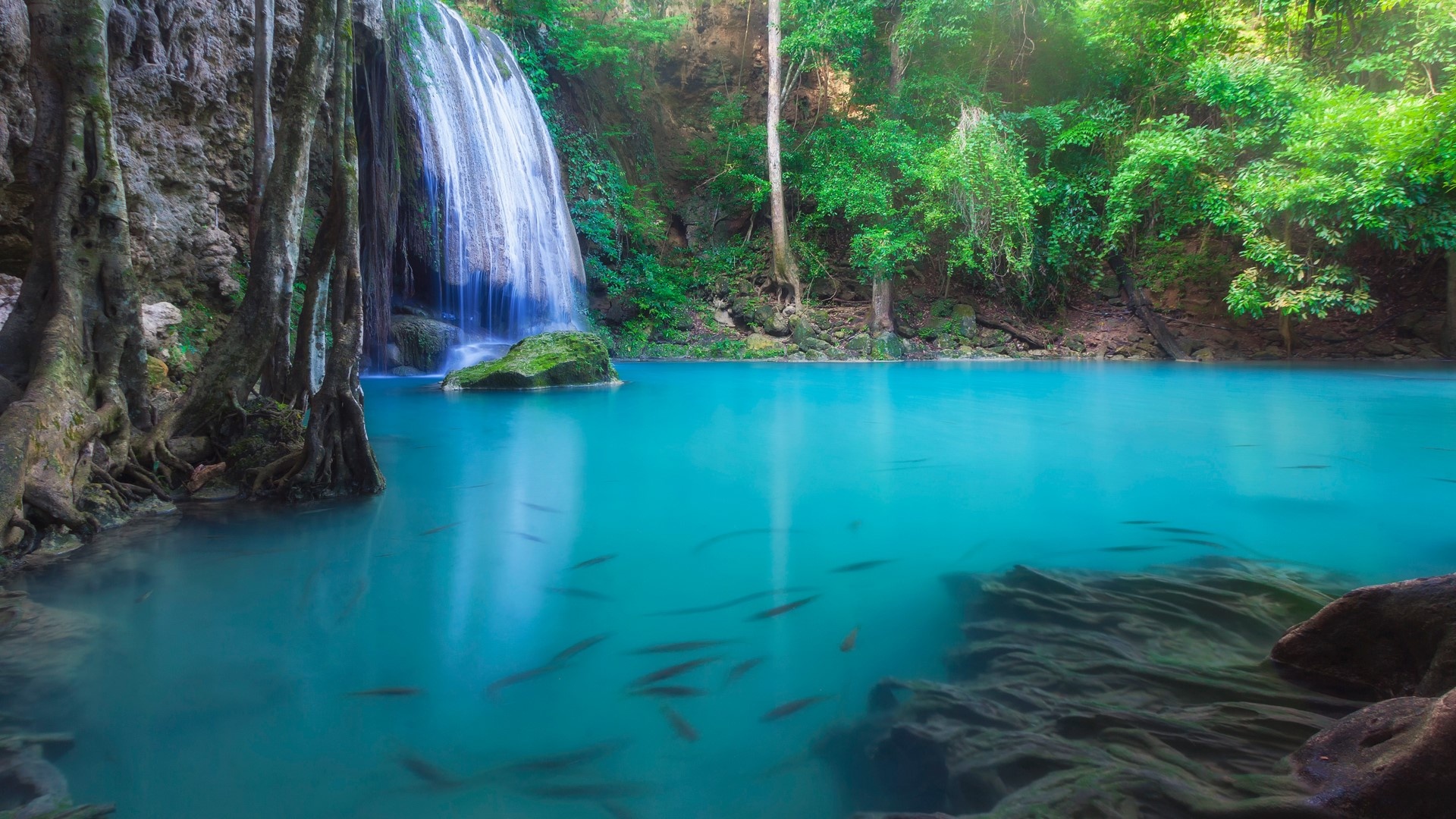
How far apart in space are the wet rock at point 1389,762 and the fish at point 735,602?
1419mm

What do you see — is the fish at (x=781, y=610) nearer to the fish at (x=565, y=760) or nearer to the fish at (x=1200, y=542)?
the fish at (x=565, y=760)

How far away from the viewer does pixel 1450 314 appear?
551 inches

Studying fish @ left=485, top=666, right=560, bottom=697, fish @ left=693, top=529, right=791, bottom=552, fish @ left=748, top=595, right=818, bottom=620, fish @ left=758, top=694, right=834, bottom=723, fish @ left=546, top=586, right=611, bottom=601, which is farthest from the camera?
fish @ left=693, top=529, right=791, bottom=552

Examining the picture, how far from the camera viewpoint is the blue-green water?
1.48 m

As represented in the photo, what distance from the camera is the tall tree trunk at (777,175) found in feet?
57.0

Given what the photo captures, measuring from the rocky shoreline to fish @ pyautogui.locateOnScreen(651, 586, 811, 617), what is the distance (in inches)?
24.2

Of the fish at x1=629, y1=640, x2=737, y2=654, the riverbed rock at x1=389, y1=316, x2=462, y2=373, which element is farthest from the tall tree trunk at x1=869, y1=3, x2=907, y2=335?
the fish at x1=629, y1=640, x2=737, y2=654

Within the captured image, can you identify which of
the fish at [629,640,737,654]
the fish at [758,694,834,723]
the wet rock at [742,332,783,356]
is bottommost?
the fish at [758,694,834,723]

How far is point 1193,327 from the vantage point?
1669 cm

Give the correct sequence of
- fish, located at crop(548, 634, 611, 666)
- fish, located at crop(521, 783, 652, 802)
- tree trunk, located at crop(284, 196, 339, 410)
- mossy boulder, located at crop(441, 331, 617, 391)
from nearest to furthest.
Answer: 1. fish, located at crop(521, 783, 652, 802)
2. fish, located at crop(548, 634, 611, 666)
3. tree trunk, located at crop(284, 196, 339, 410)
4. mossy boulder, located at crop(441, 331, 617, 391)

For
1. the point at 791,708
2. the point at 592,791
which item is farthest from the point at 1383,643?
the point at 592,791

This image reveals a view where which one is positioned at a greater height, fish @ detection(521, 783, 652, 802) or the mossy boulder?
the mossy boulder

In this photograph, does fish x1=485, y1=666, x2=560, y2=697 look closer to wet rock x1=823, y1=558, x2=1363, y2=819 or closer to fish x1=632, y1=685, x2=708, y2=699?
fish x1=632, y1=685, x2=708, y2=699

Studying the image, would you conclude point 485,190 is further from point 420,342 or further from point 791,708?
point 791,708
